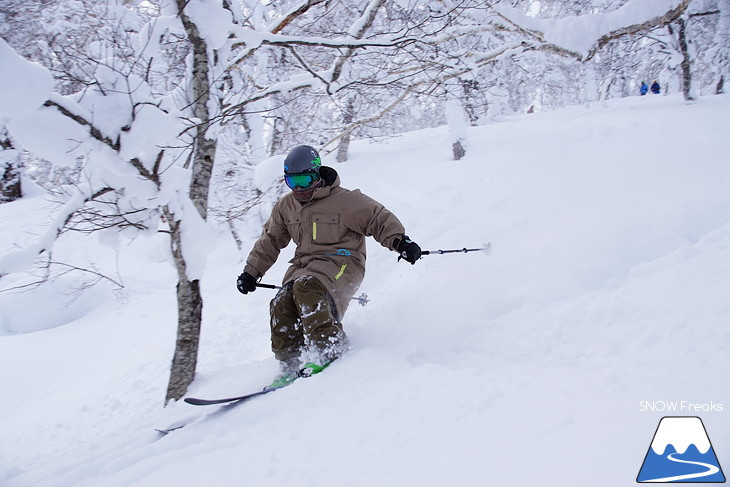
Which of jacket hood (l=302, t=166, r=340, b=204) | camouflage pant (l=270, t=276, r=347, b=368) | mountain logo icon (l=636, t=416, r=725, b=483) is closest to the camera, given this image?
mountain logo icon (l=636, t=416, r=725, b=483)

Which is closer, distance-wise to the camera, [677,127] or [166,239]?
[166,239]

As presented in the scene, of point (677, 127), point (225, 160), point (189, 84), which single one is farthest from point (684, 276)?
point (225, 160)

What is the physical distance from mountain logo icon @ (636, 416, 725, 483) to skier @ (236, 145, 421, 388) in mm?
1975

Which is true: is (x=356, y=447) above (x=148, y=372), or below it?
above

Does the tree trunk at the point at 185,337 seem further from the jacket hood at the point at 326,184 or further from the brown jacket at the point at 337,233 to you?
the jacket hood at the point at 326,184

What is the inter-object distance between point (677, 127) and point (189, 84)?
296 inches

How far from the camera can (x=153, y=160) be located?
3.36 metres

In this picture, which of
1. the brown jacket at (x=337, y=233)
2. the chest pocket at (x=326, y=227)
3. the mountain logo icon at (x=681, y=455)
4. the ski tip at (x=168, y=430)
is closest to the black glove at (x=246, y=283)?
the brown jacket at (x=337, y=233)

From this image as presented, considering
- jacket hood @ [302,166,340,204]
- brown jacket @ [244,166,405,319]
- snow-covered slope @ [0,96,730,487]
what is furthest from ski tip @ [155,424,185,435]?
jacket hood @ [302,166,340,204]

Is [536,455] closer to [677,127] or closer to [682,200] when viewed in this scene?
[682,200]

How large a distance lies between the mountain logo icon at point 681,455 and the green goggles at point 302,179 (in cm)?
280

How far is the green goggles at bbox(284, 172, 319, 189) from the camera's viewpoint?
3568 millimetres

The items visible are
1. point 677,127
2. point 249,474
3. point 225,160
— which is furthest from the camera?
point 225,160

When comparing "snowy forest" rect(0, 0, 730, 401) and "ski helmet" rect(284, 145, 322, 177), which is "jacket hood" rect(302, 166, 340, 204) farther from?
"snowy forest" rect(0, 0, 730, 401)
